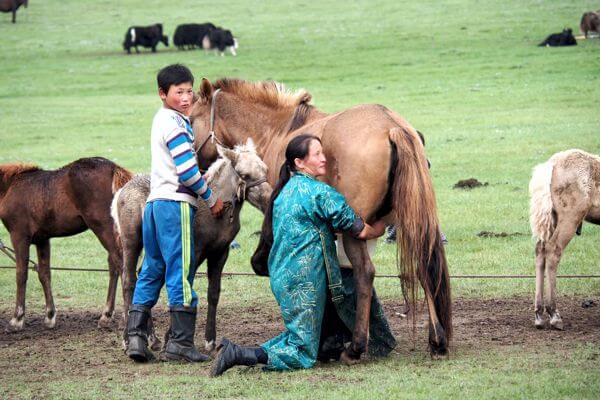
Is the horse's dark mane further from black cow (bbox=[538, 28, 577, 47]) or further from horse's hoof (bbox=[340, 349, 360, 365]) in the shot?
black cow (bbox=[538, 28, 577, 47])

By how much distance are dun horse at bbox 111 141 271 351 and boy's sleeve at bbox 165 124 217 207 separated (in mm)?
471

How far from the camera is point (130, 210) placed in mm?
7797

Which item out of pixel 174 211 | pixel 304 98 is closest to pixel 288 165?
pixel 174 211

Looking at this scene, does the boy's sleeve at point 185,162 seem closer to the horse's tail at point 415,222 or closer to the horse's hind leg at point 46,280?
the horse's tail at point 415,222

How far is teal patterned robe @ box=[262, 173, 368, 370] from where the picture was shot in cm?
668

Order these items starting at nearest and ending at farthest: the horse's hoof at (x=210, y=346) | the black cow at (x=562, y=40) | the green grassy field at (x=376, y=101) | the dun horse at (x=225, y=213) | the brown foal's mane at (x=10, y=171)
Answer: the green grassy field at (x=376, y=101)
the dun horse at (x=225, y=213)
the horse's hoof at (x=210, y=346)
the brown foal's mane at (x=10, y=171)
the black cow at (x=562, y=40)

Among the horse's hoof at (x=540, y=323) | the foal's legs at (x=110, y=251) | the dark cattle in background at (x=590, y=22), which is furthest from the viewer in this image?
the dark cattle in background at (x=590, y=22)

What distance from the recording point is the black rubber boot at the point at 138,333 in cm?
721

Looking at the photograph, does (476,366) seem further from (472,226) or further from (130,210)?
(472,226)

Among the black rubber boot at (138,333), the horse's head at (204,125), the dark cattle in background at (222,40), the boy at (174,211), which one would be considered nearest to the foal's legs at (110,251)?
the horse's head at (204,125)

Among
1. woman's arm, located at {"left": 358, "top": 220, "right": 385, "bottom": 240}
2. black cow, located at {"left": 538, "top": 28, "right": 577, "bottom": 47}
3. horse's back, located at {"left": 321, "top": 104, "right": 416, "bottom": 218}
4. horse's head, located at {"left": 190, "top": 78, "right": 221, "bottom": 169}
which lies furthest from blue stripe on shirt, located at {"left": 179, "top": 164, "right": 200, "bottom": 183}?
black cow, located at {"left": 538, "top": 28, "right": 577, "bottom": 47}

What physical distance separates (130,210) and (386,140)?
2.31 meters

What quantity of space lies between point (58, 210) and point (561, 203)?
16.0ft

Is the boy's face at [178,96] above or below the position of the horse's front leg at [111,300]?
above
